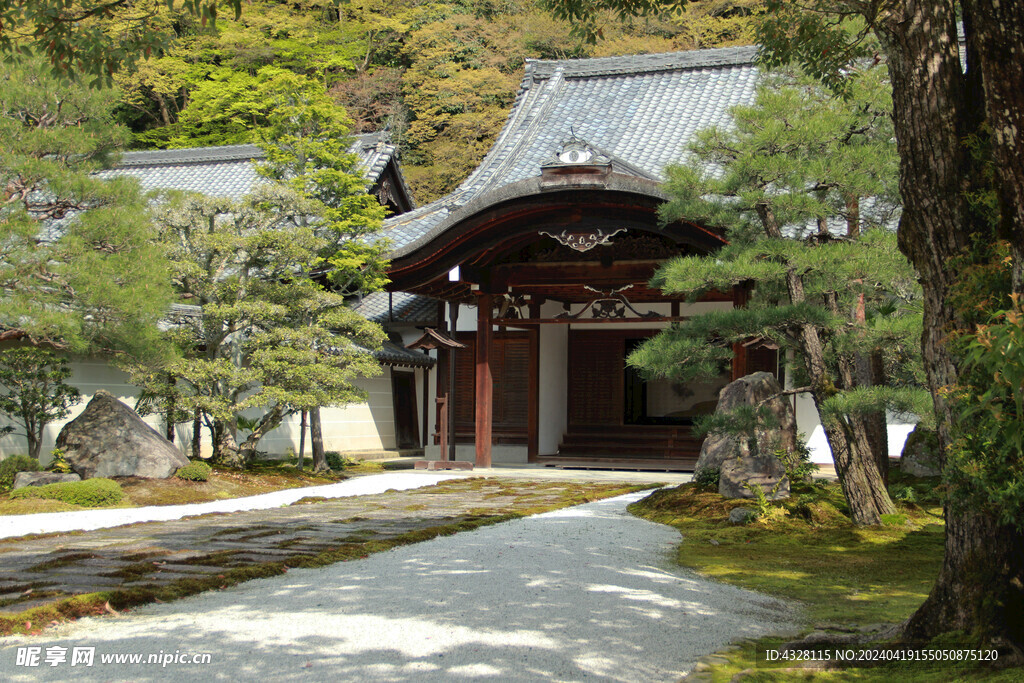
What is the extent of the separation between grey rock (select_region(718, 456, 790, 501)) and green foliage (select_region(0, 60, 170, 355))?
19.9ft

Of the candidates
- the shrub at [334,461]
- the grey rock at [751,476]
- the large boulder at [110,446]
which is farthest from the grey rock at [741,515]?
the shrub at [334,461]

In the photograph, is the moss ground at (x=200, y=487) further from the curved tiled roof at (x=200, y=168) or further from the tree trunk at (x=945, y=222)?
the curved tiled roof at (x=200, y=168)

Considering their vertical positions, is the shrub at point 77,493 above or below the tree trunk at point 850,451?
below

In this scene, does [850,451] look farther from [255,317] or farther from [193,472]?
[255,317]

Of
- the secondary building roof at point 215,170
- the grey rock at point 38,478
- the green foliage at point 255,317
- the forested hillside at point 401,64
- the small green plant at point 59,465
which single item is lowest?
the grey rock at point 38,478

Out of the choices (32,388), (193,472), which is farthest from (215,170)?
(193,472)

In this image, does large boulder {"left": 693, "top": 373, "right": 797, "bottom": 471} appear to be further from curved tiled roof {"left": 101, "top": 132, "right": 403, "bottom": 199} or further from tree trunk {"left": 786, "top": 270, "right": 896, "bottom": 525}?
curved tiled roof {"left": 101, "top": 132, "right": 403, "bottom": 199}

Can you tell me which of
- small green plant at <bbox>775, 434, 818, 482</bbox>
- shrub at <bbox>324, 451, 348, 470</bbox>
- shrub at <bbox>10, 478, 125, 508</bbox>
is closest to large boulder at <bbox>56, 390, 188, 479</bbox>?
shrub at <bbox>10, 478, 125, 508</bbox>

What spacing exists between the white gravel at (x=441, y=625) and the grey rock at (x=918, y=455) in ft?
16.9

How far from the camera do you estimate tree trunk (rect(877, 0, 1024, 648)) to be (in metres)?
3.60

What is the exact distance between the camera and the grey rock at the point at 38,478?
365 inches

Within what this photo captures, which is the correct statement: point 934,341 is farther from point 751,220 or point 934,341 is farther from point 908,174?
point 751,220

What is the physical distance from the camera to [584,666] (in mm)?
3617

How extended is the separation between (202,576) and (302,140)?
8.86 meters
